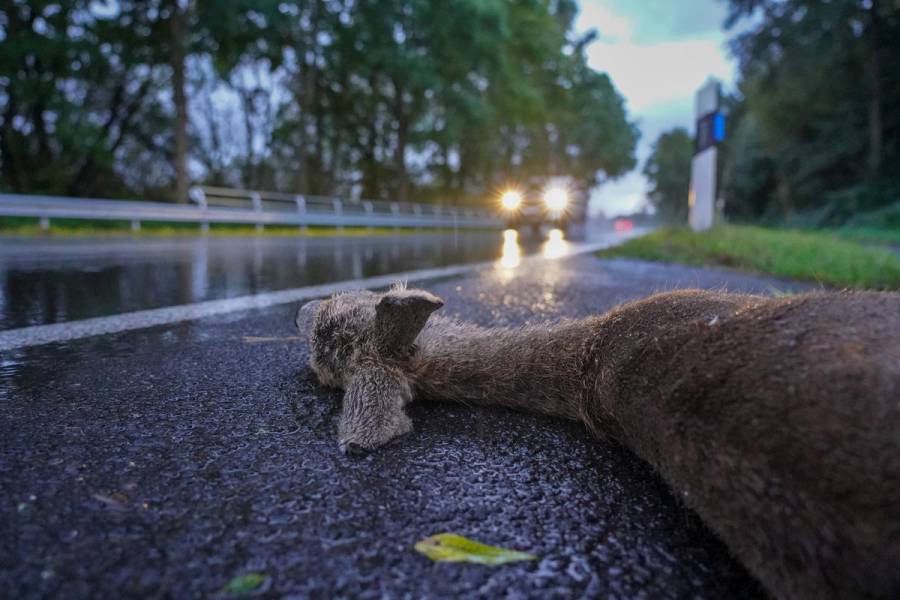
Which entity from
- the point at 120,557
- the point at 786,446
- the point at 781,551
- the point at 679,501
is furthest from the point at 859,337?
the point at 120,557

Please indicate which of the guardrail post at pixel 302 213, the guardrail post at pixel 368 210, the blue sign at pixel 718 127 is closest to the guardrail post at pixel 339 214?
the guardrail post at pixel 302 213

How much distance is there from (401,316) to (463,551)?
75cm

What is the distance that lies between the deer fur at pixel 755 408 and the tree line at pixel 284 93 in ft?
55.8

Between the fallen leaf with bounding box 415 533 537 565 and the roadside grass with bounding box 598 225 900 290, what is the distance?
4991 mm

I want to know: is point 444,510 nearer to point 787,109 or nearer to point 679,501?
point 679,501

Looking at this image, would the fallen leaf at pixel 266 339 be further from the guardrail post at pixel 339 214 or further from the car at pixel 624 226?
the car at pixel 624 226

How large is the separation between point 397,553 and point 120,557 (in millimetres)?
482

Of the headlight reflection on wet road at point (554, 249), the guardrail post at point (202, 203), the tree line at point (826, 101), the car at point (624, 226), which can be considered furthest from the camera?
the car at point (624, 226)

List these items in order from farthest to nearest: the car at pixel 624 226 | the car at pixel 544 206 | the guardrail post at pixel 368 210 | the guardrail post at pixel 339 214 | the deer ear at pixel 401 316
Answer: the car at pixel 624 226 < the car at pixel 544 206 < the guardrail post at pixel 368 210 < the guardrail post at pixel 339 214 < the deer ear at pixel 401 316

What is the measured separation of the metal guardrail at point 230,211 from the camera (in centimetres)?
1104

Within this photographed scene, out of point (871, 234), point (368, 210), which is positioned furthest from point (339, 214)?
point (871, 234)

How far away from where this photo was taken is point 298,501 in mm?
1222

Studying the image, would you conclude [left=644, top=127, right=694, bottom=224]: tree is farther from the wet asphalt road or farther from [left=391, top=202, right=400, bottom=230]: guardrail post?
the wet asphalt road

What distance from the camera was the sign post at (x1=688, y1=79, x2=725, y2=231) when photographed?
10664 mm
